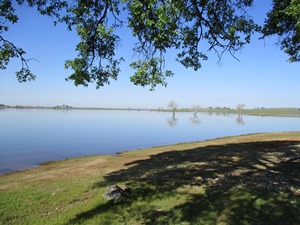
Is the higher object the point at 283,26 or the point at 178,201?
the point at 283,26

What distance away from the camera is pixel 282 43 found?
1675 cm

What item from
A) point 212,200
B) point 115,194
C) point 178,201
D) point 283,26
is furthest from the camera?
point 283,26

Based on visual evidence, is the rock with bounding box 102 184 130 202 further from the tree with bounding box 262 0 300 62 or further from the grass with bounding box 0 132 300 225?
the tree with bounding box 262 0 300 62

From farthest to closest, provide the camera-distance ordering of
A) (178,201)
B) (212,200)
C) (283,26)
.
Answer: (283,26)
(178,201)
(212,200)

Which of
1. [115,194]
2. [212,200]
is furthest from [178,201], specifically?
[115,194]

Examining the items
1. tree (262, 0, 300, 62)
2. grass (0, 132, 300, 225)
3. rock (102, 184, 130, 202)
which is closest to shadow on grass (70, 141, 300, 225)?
grass (0, 132, 300, 225)

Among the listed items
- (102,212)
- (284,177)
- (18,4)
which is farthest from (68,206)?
(284,177)

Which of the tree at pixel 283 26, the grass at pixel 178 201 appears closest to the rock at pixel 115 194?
the grass at pixel 178 201

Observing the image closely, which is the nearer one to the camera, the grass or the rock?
the grass

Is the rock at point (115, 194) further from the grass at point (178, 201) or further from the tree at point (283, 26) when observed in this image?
the tree at point (283, 26)

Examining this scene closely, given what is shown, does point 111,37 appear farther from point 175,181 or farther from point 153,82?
point 175,181

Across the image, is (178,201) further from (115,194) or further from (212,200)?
(115,194)

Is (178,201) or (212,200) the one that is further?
(178,201)

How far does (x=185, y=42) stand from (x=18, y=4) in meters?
6.19
